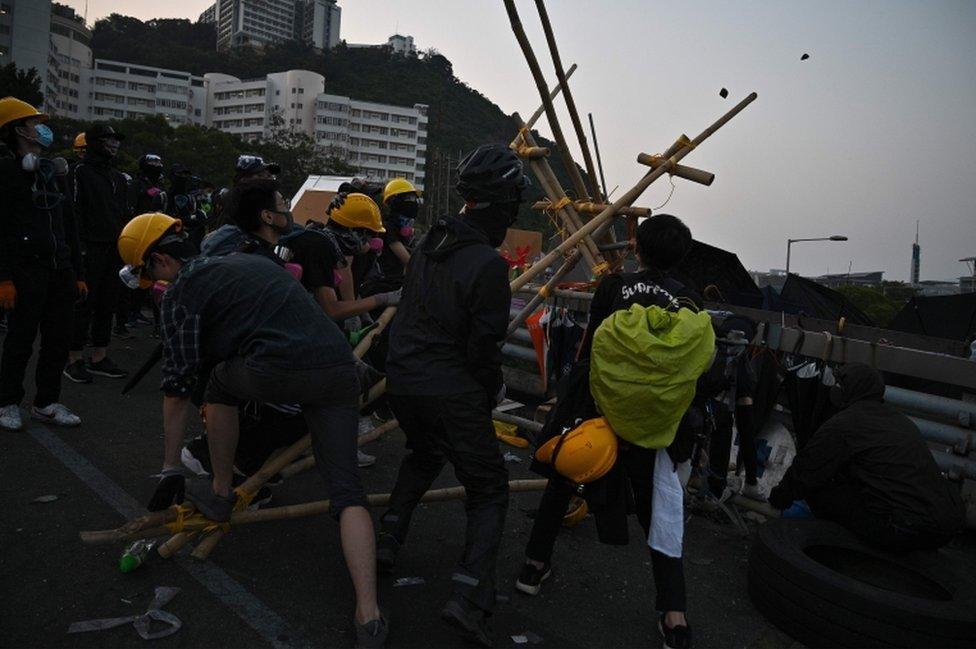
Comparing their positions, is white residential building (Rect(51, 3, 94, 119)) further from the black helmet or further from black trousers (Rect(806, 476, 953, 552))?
black trousers (Rect(806, 476, 953, 552))

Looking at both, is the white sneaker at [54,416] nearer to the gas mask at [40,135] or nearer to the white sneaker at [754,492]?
the gas mask at [40,135]

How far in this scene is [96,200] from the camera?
22.0 ft

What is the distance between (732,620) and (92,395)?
Result: 5.66 metres

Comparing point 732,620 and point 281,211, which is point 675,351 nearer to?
point 732,620

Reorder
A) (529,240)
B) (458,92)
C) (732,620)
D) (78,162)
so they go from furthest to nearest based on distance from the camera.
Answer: (458,92)
(529,240)
(78,162)
(732,620)

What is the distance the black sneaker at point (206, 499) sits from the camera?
3.13 m

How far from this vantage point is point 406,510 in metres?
3.50

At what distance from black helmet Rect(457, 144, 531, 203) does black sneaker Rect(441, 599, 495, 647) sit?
1.83m

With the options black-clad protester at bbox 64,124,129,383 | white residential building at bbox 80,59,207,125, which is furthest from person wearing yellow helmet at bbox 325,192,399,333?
white residential building at bbox 80,59,207,125

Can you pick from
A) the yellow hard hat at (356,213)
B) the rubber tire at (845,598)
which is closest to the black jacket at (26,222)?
the yellow hard hat at (356,213)

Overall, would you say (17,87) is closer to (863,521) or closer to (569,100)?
(569,100)

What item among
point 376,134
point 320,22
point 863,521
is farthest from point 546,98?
point 320,22

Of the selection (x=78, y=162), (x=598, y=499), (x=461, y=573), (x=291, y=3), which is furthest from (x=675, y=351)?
(x=291, y=3)

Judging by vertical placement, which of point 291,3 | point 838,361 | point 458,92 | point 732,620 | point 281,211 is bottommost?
point 732,620
